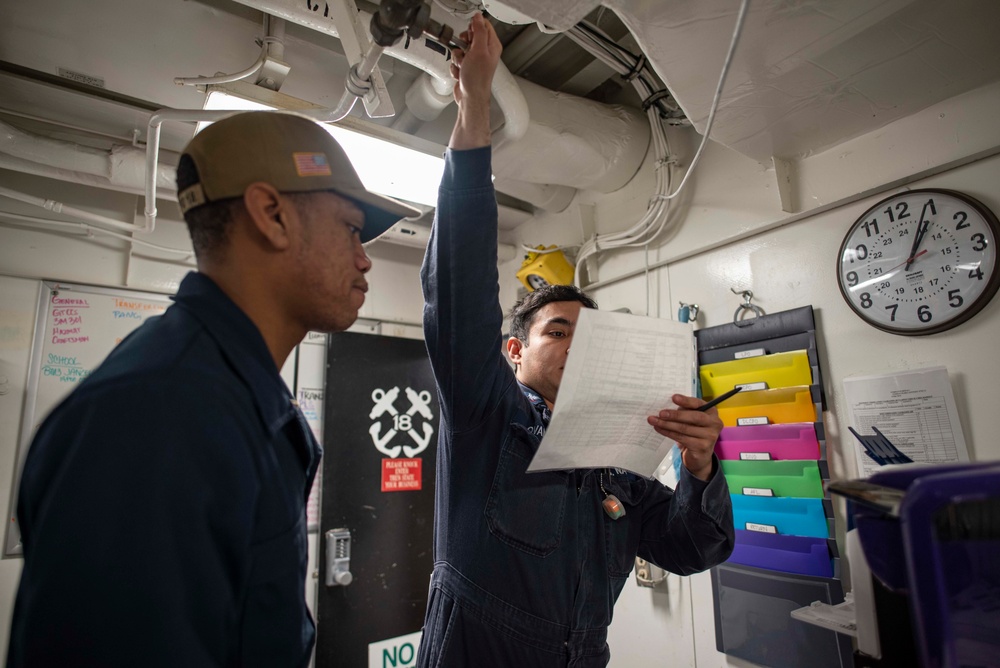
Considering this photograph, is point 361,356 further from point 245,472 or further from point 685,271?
point 245,472

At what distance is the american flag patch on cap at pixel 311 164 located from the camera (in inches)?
25.0

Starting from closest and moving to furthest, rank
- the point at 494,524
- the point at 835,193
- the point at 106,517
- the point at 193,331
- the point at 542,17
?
the point at 106,517, the point at 193,331, the point at 494,524, the point at 542,17, the point at 835,193

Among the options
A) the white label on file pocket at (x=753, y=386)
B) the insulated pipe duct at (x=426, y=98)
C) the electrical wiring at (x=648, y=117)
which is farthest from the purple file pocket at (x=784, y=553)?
the insulated pipe duct at (x=426, y=98)

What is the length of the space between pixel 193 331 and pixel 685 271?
179cm

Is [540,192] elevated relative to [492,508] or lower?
elevated

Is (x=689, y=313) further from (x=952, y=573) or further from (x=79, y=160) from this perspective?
(x=79, y=160)

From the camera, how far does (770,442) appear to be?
5.24ft

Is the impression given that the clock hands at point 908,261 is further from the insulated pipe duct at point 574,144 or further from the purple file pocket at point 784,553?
the insulated pipe duct at point 574,144

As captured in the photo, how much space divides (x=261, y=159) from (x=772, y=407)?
1.57m

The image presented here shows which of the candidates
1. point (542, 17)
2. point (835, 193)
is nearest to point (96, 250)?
point (542, 17)

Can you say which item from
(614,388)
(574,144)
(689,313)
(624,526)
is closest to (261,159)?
(614,388)

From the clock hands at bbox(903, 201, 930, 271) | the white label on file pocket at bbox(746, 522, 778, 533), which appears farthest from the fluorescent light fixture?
the white label on file pocket at bbox(746, 522, 778, 533)

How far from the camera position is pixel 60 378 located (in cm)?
209

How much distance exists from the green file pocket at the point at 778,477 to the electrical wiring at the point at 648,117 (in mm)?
886
